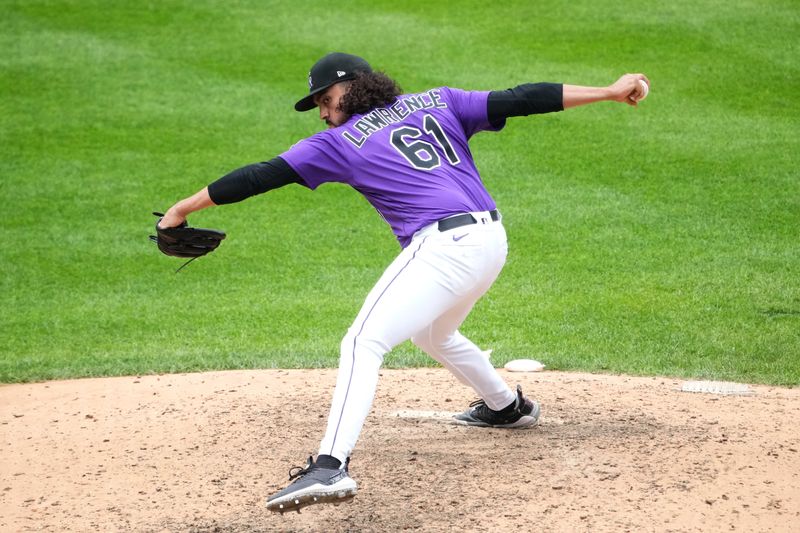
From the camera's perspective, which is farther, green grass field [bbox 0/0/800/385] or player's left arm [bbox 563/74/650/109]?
green grass field [bbox 0/0/800/385]

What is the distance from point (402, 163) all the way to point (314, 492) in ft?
4.85

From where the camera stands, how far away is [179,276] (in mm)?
9016

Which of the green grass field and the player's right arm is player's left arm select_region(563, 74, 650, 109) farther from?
the green grass field

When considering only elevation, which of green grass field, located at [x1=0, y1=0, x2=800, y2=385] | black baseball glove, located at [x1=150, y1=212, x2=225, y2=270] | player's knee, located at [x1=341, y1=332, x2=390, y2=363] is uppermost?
black baseball glove, located at [x1=150, y1=212, x2=225, y2=270]

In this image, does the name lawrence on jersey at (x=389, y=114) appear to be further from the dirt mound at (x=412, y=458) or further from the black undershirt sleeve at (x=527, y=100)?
the dirt mound at (x=412, y=458)

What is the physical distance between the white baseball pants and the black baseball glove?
2.77 ft

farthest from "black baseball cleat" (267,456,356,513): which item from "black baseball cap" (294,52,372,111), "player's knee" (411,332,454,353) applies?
"black baseball cap" (294,52,372,111)

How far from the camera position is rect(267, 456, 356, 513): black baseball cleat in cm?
402

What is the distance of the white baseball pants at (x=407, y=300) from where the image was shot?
425cm

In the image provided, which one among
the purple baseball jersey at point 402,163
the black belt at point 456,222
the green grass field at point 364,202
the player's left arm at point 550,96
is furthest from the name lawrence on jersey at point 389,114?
the green grass field at point 364,202

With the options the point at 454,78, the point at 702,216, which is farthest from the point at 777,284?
the point at 454,78

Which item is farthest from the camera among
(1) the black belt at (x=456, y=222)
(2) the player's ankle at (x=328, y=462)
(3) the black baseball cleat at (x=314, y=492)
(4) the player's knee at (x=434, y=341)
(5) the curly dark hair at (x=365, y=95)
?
(4) the player's knee at (x=434, y=341)

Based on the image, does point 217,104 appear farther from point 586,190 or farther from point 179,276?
point 586,190

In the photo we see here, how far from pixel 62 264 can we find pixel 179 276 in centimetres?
105
